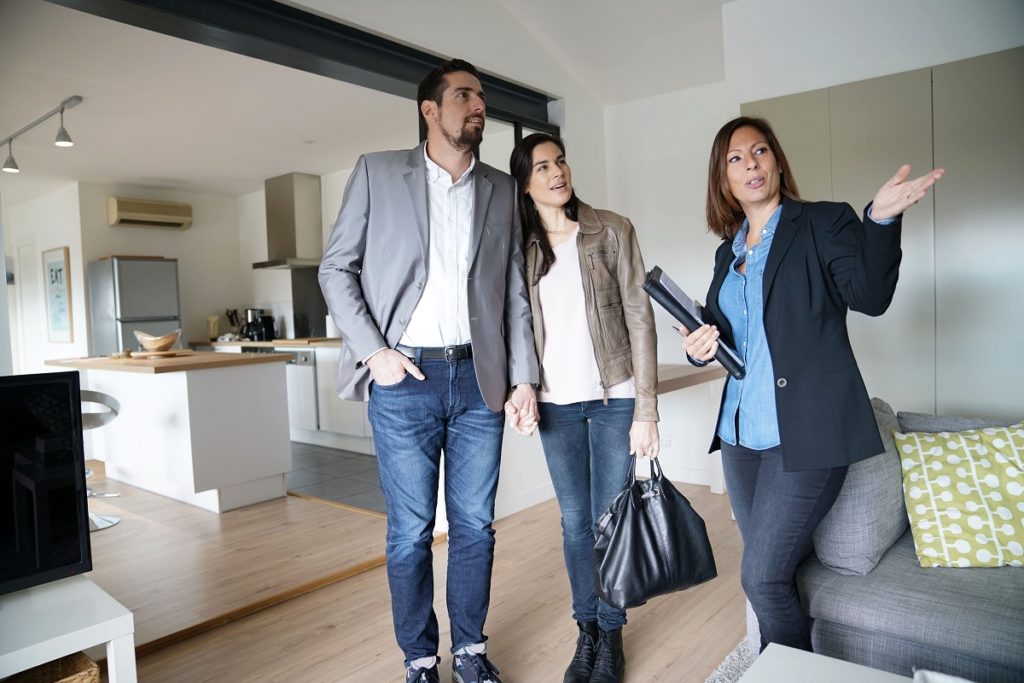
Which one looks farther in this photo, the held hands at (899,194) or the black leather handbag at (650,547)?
the black leather handbag at (650,547)

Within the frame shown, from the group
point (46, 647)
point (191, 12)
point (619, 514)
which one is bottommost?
point (46, 647)

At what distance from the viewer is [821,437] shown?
4.62 ft

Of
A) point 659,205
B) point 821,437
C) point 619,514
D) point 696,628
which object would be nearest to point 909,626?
point 821,437

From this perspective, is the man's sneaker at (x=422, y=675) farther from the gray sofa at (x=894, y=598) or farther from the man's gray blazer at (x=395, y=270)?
the gray sofa at (x=894, y=598)

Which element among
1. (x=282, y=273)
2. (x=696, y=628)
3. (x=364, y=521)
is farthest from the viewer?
(x=282, y=273)

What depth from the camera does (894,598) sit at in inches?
64.0

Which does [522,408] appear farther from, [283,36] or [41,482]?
[283,36]

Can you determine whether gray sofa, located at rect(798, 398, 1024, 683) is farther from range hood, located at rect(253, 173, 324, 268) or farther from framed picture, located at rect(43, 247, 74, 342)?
framed picture, located at rect(43, 247, 74, 342)

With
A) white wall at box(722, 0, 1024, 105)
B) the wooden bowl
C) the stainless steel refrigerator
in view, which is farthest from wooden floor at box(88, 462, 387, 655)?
white wall at box(722, 0, 1024, 105)

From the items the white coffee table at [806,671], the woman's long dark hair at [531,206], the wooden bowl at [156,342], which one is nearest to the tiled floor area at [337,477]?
the wooden bowl at [156,342]

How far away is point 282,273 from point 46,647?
5557 mm

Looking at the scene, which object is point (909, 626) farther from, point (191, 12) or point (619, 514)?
point (191, 12)

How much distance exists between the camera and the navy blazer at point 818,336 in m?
1.41

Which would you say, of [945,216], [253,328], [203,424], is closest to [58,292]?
[253,328]
